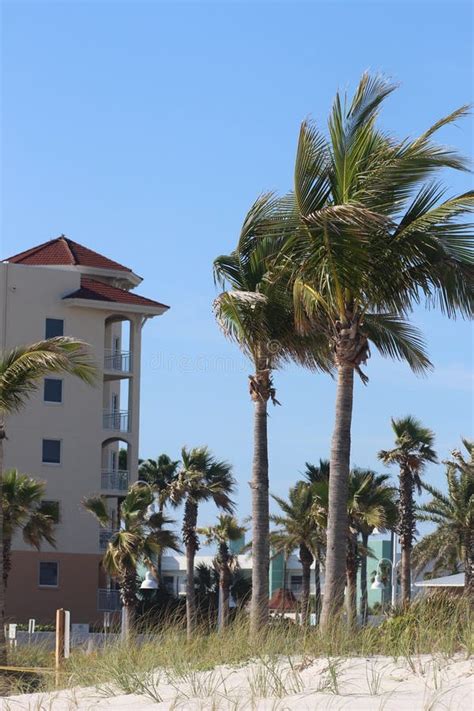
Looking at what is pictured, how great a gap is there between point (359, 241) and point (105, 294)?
46.5 metres

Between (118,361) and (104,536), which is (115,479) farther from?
(118,361)

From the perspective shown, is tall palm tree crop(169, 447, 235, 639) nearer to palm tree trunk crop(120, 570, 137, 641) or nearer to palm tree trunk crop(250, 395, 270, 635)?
palm tree trunk crop(120, 570, 137, 641)

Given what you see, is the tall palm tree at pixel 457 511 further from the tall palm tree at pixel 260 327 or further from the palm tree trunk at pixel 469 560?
the tall palm tree at pixel 260 327

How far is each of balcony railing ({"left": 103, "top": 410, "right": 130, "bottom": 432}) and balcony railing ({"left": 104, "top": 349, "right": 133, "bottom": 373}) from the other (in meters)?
2.19

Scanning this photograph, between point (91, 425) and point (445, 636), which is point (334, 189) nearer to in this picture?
point (445, 636)

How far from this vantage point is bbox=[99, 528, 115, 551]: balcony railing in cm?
6303

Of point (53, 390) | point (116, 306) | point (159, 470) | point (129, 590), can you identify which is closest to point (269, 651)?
point (129, 590)

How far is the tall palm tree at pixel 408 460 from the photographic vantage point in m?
53.3

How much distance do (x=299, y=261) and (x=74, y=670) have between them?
7.85m

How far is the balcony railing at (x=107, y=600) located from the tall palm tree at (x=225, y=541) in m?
5.07

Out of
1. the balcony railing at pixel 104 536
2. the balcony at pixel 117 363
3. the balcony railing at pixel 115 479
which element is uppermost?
the balcony at pixel 117 363

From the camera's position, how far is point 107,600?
6159cm

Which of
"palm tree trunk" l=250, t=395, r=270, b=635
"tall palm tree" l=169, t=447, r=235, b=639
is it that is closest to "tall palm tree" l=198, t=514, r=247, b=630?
"tall palm tree" l=169, t=447, r=235, b=639

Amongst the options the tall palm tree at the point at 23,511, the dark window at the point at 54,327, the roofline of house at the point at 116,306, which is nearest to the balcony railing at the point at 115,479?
the dark window at the point at 54,327
